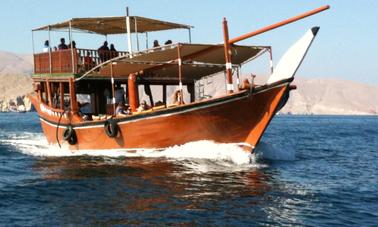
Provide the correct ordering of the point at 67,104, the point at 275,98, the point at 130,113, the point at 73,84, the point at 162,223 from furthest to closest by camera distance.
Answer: the point at 67,104, the point at 73,84, the point at 130,113, the point at 275,98, the point at 162,223

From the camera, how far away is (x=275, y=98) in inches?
643

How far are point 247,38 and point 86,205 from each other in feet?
26.6

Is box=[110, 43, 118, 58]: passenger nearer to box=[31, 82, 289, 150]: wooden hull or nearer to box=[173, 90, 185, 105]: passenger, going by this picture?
box=[31, 82, 289, 150]: wooden hull

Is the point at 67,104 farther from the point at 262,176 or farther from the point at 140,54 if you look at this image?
the point at 262,176

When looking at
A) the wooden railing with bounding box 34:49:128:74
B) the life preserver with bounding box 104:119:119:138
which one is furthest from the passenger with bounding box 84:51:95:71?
the life preserver with bounding box 104:119:119:138

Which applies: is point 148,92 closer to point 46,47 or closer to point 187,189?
point 46,47

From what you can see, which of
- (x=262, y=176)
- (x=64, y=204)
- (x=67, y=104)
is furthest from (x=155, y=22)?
(x=64, y=204)

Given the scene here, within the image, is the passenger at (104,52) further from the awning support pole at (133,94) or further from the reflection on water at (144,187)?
the reflection on water at (144,187)

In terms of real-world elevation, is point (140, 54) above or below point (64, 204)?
above

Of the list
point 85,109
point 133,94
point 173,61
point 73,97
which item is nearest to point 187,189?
point 173,61

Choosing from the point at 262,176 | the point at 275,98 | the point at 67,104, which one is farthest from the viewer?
the point at 67,104

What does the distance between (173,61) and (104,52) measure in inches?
193

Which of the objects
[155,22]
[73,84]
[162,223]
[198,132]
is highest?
[155,22]

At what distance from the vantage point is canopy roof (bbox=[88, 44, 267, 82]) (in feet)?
57.0
